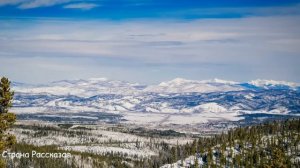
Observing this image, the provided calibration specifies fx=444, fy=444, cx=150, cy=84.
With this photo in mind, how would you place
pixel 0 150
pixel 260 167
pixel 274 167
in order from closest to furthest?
pixel 0 150 < pixel 274 167 < pixel 260 167

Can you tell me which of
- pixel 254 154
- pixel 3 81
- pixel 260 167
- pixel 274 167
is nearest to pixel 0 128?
pixel 3 81

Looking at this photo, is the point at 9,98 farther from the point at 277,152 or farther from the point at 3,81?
the point at 277,152

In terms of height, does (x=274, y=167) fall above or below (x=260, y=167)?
above

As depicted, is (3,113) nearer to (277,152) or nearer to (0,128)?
(0,128)

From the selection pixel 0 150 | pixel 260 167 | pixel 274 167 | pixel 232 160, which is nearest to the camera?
pixel 0 150

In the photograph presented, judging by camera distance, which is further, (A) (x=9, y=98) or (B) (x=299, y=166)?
(B) (x=299, y=166)

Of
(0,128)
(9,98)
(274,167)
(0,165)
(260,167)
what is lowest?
(260,167)

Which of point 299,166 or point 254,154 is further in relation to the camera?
point 254,154

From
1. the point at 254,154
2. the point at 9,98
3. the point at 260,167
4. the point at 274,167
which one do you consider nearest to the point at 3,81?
the point at 9,98

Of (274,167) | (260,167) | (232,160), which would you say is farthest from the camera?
(232,160)
